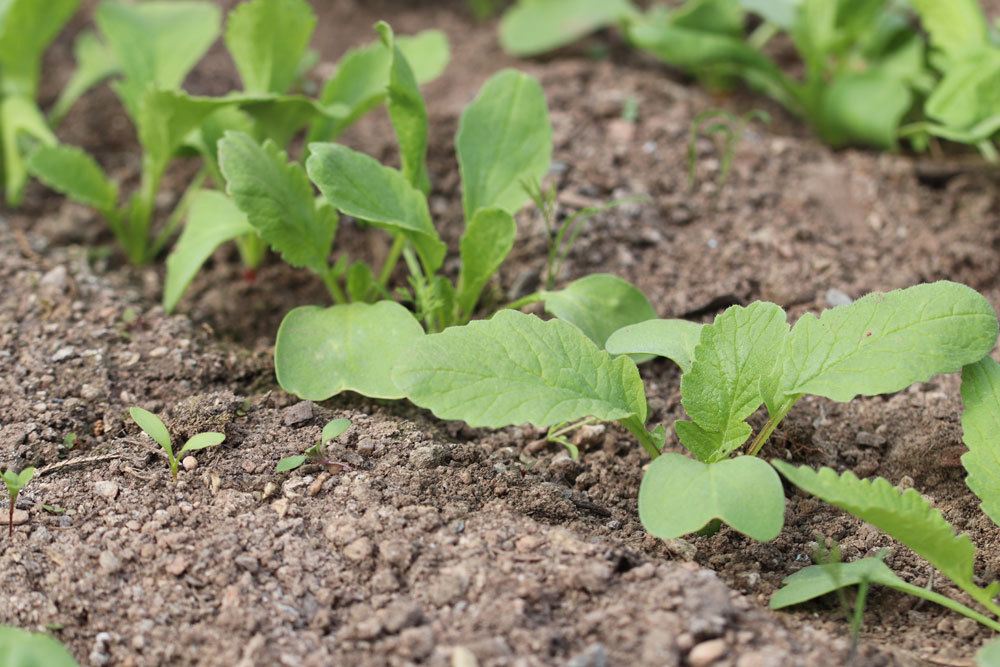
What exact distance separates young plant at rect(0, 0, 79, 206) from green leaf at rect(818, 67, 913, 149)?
1995 millimetres

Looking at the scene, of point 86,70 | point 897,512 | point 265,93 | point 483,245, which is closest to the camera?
point 897,512

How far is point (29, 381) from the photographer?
1.99 metres

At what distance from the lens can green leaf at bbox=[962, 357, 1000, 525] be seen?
1.67 meters

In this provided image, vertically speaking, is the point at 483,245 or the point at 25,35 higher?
the point at 25,35

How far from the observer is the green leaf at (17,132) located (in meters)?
2.60

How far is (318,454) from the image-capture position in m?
1.83

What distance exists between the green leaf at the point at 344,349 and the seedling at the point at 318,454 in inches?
3.5

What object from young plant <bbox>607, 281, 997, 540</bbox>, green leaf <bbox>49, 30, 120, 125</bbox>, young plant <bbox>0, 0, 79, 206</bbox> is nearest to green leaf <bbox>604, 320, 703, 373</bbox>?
young plant <bbox>607, 281, 997, 540</bbox>

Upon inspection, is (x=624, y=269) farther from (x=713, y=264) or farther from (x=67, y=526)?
(x=67, y=526)

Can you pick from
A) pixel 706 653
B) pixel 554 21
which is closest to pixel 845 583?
pixel 706 653

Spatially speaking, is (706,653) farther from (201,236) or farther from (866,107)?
(866,107)

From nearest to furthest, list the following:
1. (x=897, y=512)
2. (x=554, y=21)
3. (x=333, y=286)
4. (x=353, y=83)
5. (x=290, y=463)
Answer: (x=897, y=512) → (x=290, y=463) → (x=333, y=286) → (x=353, y=83) → (x=554, y=21)

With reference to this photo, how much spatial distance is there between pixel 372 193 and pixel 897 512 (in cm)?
108

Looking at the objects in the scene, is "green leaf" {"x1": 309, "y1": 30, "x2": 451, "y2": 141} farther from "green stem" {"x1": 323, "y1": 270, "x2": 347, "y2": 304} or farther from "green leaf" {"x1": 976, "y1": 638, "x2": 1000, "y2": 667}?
"green leaf" {"x1": 976, "y1": 638, "x2": 1000, "y2": 667}
